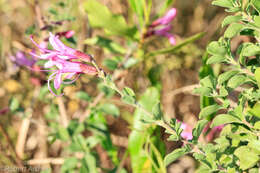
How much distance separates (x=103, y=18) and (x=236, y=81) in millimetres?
738

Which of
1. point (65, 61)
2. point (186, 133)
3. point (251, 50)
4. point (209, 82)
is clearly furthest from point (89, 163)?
point (251, 50)

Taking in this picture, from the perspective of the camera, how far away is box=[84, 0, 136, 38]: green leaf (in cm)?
135

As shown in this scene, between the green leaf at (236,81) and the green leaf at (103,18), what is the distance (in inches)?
27.8

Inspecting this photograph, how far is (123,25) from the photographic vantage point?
4.65 feet

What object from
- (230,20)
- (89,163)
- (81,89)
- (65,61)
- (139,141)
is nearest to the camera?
(230,20)

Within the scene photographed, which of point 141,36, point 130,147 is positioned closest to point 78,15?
point 141,36

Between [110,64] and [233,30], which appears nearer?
[233,30]

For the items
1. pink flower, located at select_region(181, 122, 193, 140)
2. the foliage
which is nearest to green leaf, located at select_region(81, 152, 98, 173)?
the foliage

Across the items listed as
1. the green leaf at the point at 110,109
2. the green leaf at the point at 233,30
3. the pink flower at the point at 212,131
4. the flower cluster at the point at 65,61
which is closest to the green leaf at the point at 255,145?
the green leaf at the point at 233,30

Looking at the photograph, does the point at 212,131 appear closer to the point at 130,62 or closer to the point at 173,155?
the point at 130,62

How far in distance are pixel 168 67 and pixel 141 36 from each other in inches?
31.7

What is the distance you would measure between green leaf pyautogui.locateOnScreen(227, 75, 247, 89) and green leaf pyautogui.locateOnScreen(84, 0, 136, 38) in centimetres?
71

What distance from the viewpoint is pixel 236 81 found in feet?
2.69

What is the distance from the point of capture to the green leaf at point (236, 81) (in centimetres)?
81
